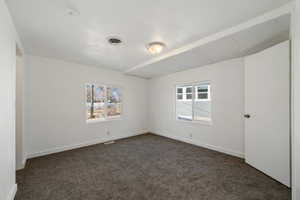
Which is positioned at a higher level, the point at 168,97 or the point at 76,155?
the point at 168,97

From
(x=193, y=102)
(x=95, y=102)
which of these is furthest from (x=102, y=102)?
(x=193, y=102)

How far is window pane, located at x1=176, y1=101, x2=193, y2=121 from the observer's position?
410 centimetres

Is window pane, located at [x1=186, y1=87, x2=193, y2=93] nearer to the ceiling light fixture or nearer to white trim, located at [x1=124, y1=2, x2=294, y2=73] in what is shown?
white trim, located at [x1=124, y1=2, x2=294, y2=73]

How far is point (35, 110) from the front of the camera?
9.80 ft

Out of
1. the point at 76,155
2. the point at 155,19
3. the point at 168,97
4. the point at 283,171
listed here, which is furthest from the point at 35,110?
the point at 283,171

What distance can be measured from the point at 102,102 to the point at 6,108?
2.71 meters

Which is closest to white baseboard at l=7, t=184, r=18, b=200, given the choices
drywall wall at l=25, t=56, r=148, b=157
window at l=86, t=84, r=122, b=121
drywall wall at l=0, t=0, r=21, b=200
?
drywall wall at l=0, t=0, r=21, b=200

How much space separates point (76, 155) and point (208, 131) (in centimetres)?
347

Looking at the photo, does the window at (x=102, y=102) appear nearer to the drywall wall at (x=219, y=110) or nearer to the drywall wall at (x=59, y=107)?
the drywall wall at (x=59, y=107)

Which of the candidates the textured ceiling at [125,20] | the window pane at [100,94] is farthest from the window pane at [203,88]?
the window pane at [100,94]

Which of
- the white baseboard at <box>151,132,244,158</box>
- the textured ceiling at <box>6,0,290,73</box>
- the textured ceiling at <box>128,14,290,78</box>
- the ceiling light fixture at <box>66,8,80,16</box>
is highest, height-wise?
the textured ceiling at <box>6,0,290,73</box>

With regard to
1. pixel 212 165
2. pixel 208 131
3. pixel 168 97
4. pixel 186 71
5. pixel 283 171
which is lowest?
pixel 212 165

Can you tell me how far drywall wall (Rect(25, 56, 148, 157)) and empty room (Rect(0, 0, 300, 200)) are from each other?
2cm

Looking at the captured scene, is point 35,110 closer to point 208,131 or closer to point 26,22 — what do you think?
point 26,22
